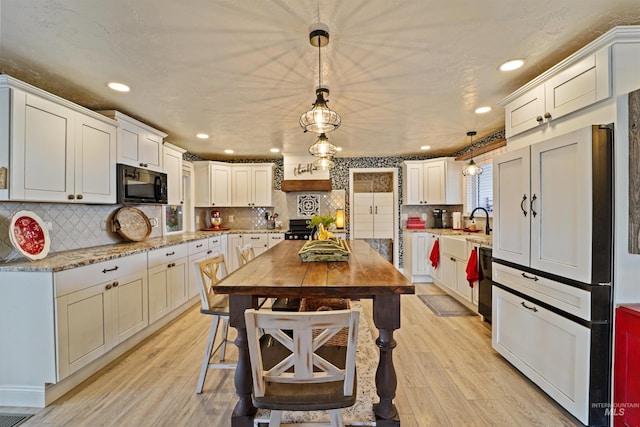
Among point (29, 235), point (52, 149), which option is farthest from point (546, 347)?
point (52, 149)

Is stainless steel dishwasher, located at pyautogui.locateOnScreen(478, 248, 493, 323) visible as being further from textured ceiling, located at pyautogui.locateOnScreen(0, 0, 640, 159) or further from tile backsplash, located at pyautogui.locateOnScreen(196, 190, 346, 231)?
tile backsplash, located at pyautogui.locateOnScreen(196, 190, 346, 231)

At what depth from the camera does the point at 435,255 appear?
4680mm

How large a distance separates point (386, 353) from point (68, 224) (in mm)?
3007

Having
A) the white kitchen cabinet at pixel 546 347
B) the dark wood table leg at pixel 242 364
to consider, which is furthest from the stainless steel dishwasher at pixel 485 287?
the dark wood table leg at pixel 242 364

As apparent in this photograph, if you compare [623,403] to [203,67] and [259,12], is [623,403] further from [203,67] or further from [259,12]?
[203,67]

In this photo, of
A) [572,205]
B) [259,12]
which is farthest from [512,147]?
[259,12]

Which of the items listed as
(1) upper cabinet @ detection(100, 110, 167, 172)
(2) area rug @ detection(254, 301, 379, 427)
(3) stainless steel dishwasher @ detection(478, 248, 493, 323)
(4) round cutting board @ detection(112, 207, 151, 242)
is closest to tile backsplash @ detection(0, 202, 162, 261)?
(4) round cutting board @ detection(112, 207, 151, 242)

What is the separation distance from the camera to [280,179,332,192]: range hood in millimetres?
5348

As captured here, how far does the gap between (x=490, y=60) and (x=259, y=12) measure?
164cm

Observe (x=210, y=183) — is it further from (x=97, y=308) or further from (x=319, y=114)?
(x=319, y=114)

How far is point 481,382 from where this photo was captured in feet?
7.13

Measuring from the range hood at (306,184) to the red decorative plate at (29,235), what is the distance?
3502 mm

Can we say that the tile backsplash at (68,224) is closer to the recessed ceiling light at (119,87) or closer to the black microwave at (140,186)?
the black microwave at (140,186)

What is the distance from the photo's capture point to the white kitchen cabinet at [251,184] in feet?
18.0
